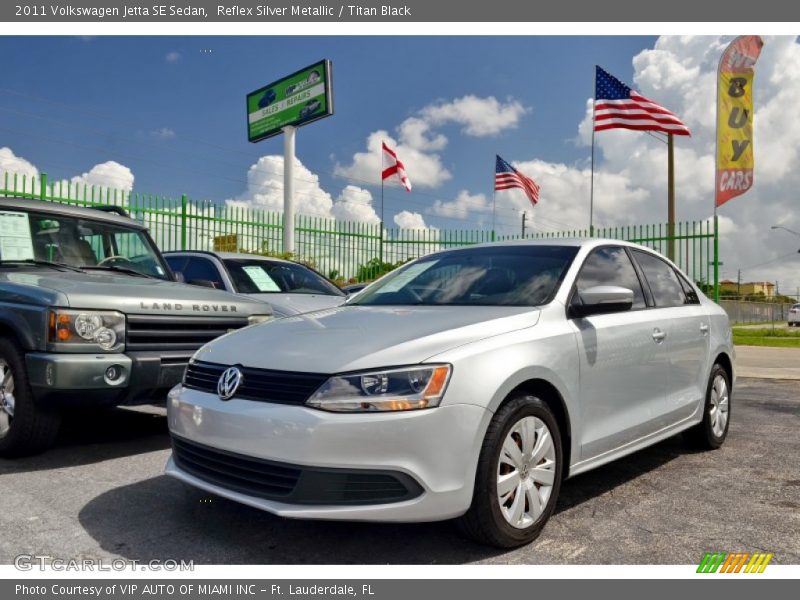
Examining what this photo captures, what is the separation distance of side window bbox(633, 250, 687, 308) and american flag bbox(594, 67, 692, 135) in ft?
Result: 39.0

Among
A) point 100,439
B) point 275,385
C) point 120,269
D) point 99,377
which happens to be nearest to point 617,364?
point 275,385

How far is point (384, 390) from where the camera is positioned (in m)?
2.82

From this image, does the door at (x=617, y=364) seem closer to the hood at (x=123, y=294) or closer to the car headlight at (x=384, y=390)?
the car headlight at (x=384, y=390)

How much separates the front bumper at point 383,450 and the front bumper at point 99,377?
194cm

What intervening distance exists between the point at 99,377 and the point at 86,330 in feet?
1.03

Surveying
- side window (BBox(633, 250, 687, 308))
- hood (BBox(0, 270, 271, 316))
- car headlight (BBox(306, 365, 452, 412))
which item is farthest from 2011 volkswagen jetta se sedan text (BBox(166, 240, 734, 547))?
hood (BBox(0, 270, 271, 316))

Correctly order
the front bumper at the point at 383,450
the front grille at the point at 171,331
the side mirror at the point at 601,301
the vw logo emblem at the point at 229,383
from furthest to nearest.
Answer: the front grille at the point at 171,331 < the side mirror at the point at 601,301 < the vw logo emblem at the point at 229,383 < the front bumper at the point at 383,450

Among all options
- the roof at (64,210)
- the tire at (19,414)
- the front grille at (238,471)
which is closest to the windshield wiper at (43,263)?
the roof at (64,210)

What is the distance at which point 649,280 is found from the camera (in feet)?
15.4

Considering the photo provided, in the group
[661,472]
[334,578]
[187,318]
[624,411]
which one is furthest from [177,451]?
[661,472]

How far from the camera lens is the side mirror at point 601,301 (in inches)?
142

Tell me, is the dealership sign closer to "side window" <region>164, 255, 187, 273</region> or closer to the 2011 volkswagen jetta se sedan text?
"side window" <region>164, 255, 187, 273</region>

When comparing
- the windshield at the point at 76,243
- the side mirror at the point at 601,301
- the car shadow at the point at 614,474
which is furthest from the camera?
the windshield at the point at 76,243

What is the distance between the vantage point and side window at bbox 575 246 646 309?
4039mm
